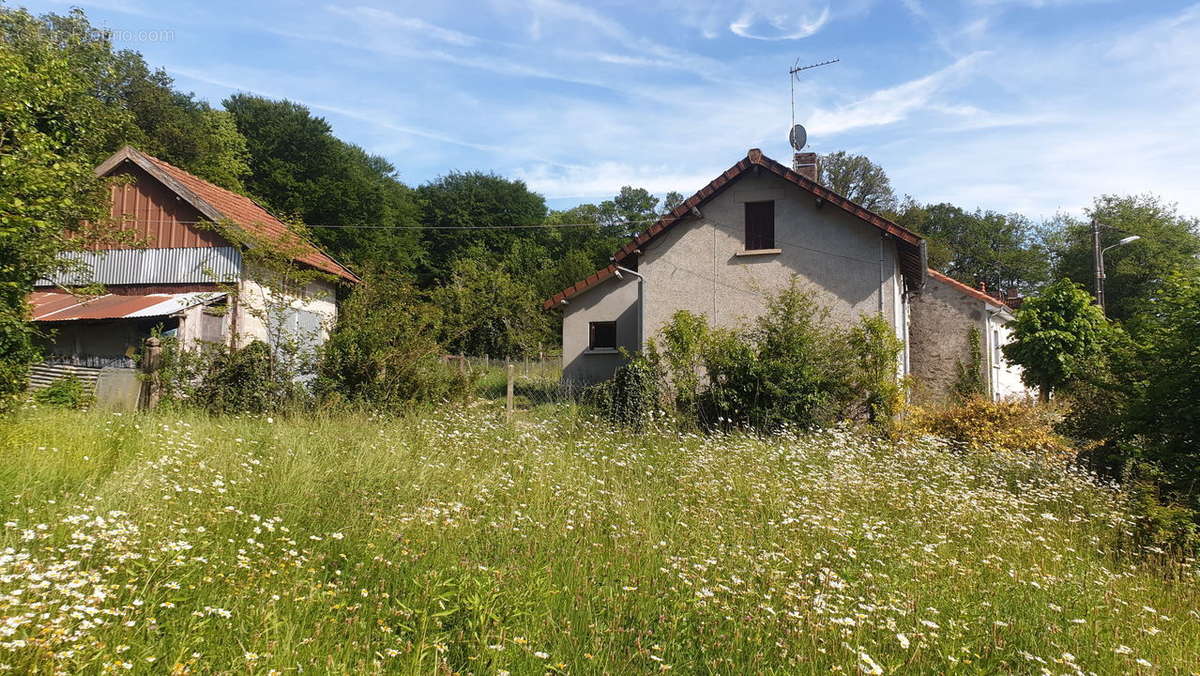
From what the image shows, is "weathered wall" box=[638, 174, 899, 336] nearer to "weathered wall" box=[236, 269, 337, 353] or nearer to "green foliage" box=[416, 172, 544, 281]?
"weathered wall" box=[236, 269, 337, 353]

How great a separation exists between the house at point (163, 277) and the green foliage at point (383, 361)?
297 centimetres

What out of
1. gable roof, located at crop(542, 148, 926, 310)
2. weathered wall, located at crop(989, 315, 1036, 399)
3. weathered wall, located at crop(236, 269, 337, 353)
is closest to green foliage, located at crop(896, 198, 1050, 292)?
weathered wall, located at crop(989, 315, 1036, 399)

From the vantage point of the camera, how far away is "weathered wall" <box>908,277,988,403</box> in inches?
765

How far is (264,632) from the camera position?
2861mm

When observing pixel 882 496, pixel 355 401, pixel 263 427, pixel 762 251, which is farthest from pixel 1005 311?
pixel 263 427

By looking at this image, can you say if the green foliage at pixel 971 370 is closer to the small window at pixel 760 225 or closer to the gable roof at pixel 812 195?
the gable roof at pixel 812 195

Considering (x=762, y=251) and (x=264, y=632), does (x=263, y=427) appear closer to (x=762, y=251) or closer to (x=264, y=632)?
(x=264, y=632)

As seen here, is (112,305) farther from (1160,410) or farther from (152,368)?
(1160,410)

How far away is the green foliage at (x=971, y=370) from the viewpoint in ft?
61.0

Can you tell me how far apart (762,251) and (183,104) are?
39.5 meters

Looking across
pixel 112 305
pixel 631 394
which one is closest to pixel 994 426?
pixel 631 394

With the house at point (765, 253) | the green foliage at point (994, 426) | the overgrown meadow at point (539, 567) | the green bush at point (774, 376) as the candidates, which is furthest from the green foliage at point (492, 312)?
the overgrown meadow at point (539, 567)

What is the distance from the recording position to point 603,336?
67.2 feet

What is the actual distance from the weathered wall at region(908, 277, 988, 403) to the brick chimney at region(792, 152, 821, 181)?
5.85 m
